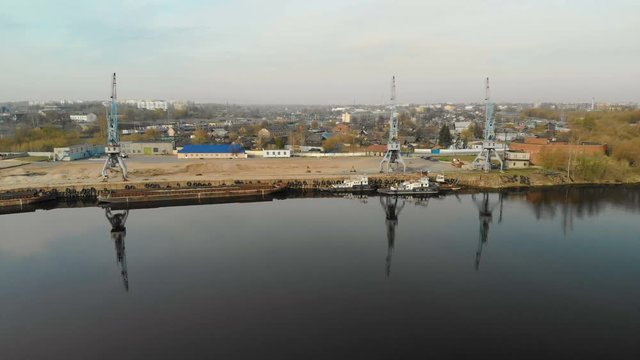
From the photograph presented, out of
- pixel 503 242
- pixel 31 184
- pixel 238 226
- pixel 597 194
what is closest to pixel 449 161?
pixel 597 194

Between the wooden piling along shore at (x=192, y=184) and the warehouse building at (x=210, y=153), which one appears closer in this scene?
the wooden piling along shore at (x=192, y=184)

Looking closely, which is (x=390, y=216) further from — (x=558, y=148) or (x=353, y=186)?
(x=558, y=148)

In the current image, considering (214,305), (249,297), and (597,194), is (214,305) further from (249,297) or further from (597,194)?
(597,194)

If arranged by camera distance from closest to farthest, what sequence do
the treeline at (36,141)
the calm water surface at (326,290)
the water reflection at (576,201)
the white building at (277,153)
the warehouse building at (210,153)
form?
1. the calm water surface at (326,290)
2. the water reflection at (576,201)
3. the warehouse building at (210,153)
4. the white building at (277,153)
5. the treeline at (36,141)

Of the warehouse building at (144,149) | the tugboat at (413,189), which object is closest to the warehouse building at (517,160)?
the tugboat at (413,189)

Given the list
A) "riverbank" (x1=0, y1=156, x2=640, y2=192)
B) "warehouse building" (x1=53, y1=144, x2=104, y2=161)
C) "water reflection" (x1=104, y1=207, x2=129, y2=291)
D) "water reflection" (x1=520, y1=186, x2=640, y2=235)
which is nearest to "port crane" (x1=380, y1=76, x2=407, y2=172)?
"riverbank" (x1=0, y1=156, x2=640, y2=192)

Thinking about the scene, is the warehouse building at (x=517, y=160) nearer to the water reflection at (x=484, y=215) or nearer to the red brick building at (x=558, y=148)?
the red brick building at (x=558, y=148)

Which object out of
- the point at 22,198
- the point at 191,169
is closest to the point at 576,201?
the point at 191,169

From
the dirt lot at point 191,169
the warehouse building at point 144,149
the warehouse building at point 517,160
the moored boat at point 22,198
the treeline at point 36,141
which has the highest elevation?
the treeline at point 36,141
